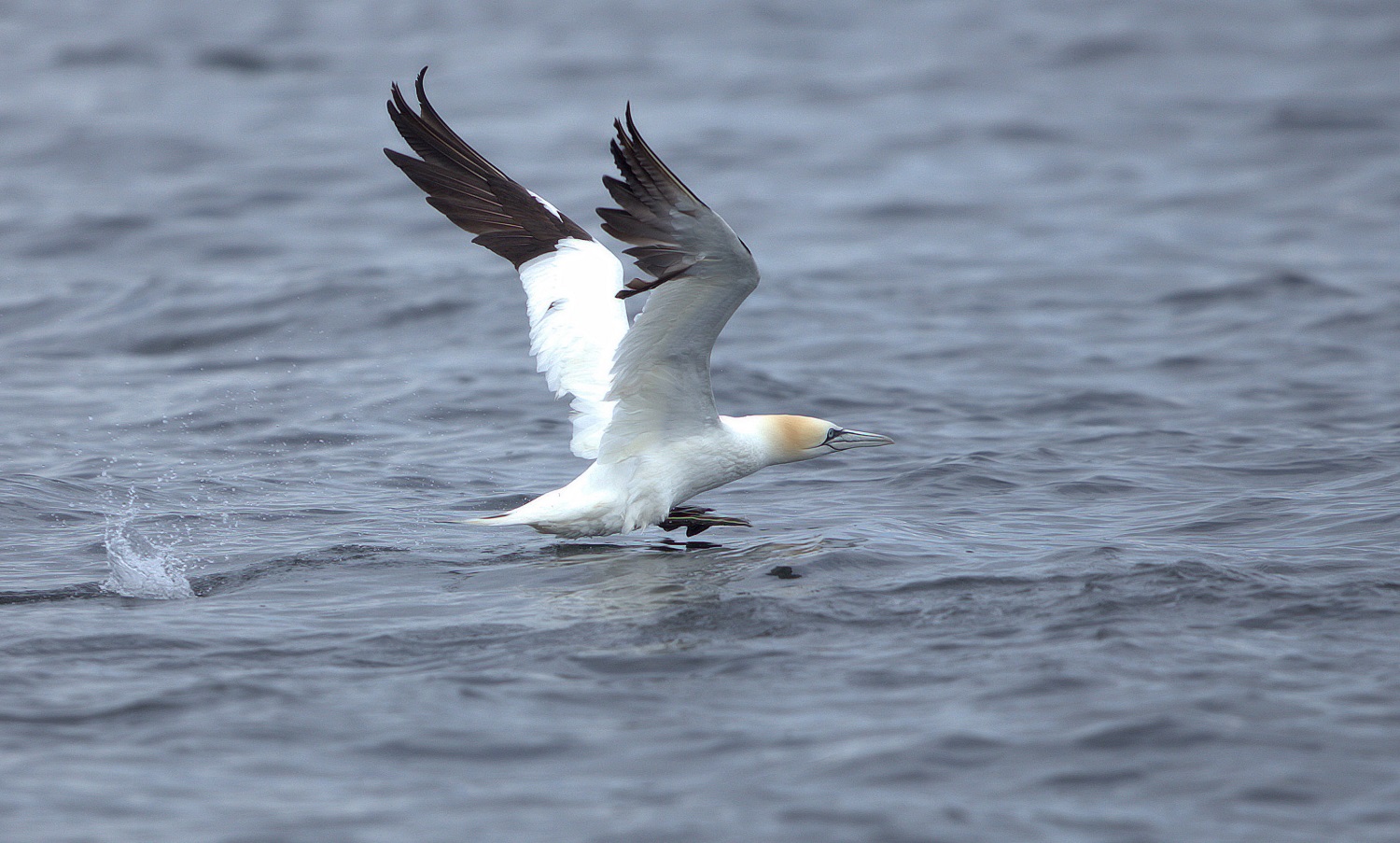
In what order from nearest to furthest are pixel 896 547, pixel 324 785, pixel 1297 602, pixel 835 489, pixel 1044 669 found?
pixel 324 785, pixel 1044 669, pixel 1297 602, pixel 896 547, pixel 835 489

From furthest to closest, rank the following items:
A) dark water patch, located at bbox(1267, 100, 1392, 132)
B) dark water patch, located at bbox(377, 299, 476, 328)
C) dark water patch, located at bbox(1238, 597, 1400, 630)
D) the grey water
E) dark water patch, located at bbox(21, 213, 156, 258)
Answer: dark water patch, located at bbox(1267, 100, 1392, 132) → dark water patch, located at bbox(21, 213, 156, 258) → dark water patch, located at bbox(377, 299, 476, 328) → dark water patch, located at bbox(1238, 597, 1400, 630) → the grey water

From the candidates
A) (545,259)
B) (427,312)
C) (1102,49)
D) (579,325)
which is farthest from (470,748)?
(1102,49)

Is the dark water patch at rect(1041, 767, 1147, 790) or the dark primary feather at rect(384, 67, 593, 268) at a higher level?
the dark primary feather at rect(384, 67, 593, 268)

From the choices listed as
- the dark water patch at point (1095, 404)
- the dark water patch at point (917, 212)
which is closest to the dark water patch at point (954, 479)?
the dark water patch at point (1095, 404)

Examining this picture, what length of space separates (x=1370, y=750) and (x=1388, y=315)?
8.90m

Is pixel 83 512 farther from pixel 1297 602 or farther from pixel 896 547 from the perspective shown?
pixel 1297 602

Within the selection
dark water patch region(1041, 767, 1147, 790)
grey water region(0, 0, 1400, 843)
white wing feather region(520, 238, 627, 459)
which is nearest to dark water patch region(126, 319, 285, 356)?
grey water region(0, 0, 1400, 843)

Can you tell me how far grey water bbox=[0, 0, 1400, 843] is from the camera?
4.96 metres

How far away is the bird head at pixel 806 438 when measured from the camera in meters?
7.90

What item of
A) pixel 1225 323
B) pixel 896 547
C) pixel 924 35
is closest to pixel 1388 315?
pixel 1225 323

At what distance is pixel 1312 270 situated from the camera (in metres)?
14.6

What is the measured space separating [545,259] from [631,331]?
1.92 meters

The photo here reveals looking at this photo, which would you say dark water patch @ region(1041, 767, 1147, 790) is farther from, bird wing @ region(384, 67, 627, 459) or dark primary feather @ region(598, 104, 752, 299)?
bird wing @ region(384, 67, 627, 459)

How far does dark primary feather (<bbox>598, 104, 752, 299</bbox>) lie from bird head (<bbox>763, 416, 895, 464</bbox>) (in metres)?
1.69
